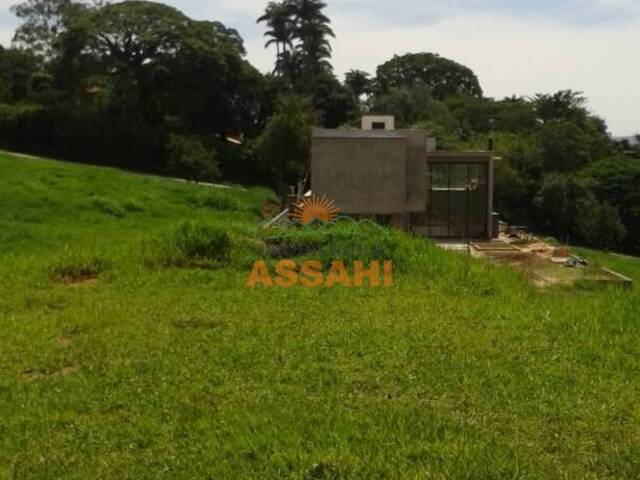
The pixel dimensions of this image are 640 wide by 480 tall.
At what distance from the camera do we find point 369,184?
1850 cm

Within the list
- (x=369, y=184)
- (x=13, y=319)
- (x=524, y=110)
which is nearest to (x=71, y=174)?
(x=369, y=184)

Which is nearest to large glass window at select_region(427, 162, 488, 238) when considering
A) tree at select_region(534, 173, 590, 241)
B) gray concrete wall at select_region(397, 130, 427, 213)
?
gray concrete wall at select_region(397, 130, 427, 213)

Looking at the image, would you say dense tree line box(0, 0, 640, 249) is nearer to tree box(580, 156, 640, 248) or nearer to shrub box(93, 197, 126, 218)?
tree box(580, 156, 640, 248)

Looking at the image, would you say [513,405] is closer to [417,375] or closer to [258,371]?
[417,375]

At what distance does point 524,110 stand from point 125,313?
44298 millimetres

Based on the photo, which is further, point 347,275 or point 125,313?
point 347,275

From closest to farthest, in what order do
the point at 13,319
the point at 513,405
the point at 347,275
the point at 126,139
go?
the point at 513,405, the point at 13,319, the point at 347,275, the point at 126,139

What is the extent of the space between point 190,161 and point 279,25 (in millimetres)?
17000

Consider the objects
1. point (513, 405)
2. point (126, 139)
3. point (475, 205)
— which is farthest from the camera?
point (126, 139)

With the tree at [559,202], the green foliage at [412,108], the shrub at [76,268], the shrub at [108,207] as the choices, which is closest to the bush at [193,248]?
the shrub at [76,268]

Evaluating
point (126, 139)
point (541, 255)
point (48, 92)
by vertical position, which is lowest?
point (541, 255)

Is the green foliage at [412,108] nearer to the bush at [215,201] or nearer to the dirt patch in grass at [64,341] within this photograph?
the bush at [215,201]

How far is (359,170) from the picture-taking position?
18.5 meters

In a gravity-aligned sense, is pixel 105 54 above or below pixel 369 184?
above
